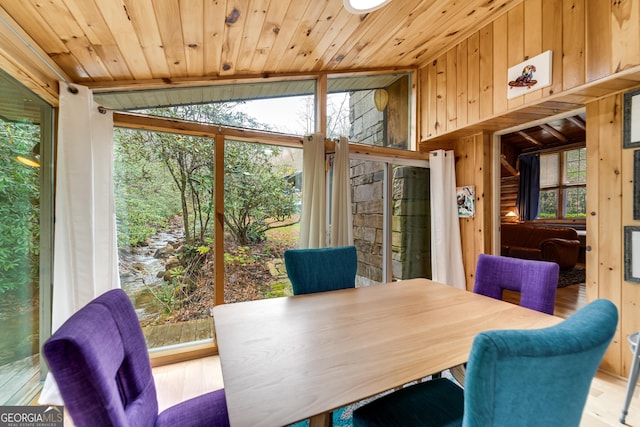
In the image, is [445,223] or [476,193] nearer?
[476,193]

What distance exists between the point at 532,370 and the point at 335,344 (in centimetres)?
62

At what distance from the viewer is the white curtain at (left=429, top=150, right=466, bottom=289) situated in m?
3.10

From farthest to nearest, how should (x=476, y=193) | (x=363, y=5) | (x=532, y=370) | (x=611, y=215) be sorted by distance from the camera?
(x=476, y=193) < (x=611, y=215) < (x=363, y=5) < (x=532, y=370)

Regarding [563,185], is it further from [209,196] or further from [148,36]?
[148,36]

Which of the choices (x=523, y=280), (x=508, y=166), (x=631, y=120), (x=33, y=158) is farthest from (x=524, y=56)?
(x=508, y=166)

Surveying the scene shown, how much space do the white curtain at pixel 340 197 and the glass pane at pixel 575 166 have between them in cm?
725

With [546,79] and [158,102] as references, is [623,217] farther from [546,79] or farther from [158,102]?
[158,102]

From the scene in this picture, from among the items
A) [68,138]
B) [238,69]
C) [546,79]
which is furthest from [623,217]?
[68,138]

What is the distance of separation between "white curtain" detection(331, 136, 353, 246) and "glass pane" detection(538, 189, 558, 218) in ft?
24.2

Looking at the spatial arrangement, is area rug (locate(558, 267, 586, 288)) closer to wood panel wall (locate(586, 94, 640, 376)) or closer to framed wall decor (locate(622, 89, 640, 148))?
wood panel wall (locate(586, 94, 640, 376))

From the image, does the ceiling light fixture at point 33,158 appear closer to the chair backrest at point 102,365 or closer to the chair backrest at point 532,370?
the chair backrest at point 102,365

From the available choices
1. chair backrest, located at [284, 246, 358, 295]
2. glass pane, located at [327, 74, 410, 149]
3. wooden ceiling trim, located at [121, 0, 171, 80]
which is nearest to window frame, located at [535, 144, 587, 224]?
glass pane, located at [327, 74, 410, 149]

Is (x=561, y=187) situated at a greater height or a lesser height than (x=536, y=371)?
greater

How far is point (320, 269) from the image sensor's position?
5.81 ft
